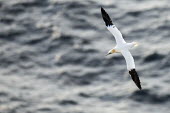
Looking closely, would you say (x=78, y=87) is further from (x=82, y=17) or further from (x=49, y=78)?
(x=82, y=17)

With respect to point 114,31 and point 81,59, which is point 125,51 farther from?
point 81,59

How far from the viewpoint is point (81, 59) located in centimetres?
6944

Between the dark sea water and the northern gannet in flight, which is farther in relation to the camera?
the dark sea water

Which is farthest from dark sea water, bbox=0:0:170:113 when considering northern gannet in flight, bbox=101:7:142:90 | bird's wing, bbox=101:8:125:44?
bird's wing, bbox=101:8:125:44

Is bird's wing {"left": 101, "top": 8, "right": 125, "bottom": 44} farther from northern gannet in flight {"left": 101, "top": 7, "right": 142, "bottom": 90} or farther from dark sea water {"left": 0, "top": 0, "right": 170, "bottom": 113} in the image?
dark sea water {"left": 0, "top": 0, "right": 170, "bottom": 113}

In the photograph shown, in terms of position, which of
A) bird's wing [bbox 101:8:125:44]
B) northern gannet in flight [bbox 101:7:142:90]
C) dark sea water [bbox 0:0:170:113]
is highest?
dark sea water [bbox 0:0:170:113]

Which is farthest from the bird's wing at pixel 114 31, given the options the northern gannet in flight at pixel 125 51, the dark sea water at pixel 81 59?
the dark sea water at pixel 81 59

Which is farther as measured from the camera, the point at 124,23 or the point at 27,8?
the point at 27,8

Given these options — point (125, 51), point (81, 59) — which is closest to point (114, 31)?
point (125, 51)

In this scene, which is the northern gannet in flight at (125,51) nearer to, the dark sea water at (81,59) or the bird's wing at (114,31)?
the bird's wing at (114,31)

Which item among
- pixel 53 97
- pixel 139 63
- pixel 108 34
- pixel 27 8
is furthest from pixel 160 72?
pixel 27 8

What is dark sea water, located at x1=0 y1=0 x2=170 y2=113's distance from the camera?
65.6 metres

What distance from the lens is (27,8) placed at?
77688 mm

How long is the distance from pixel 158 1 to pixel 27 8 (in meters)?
18.6
